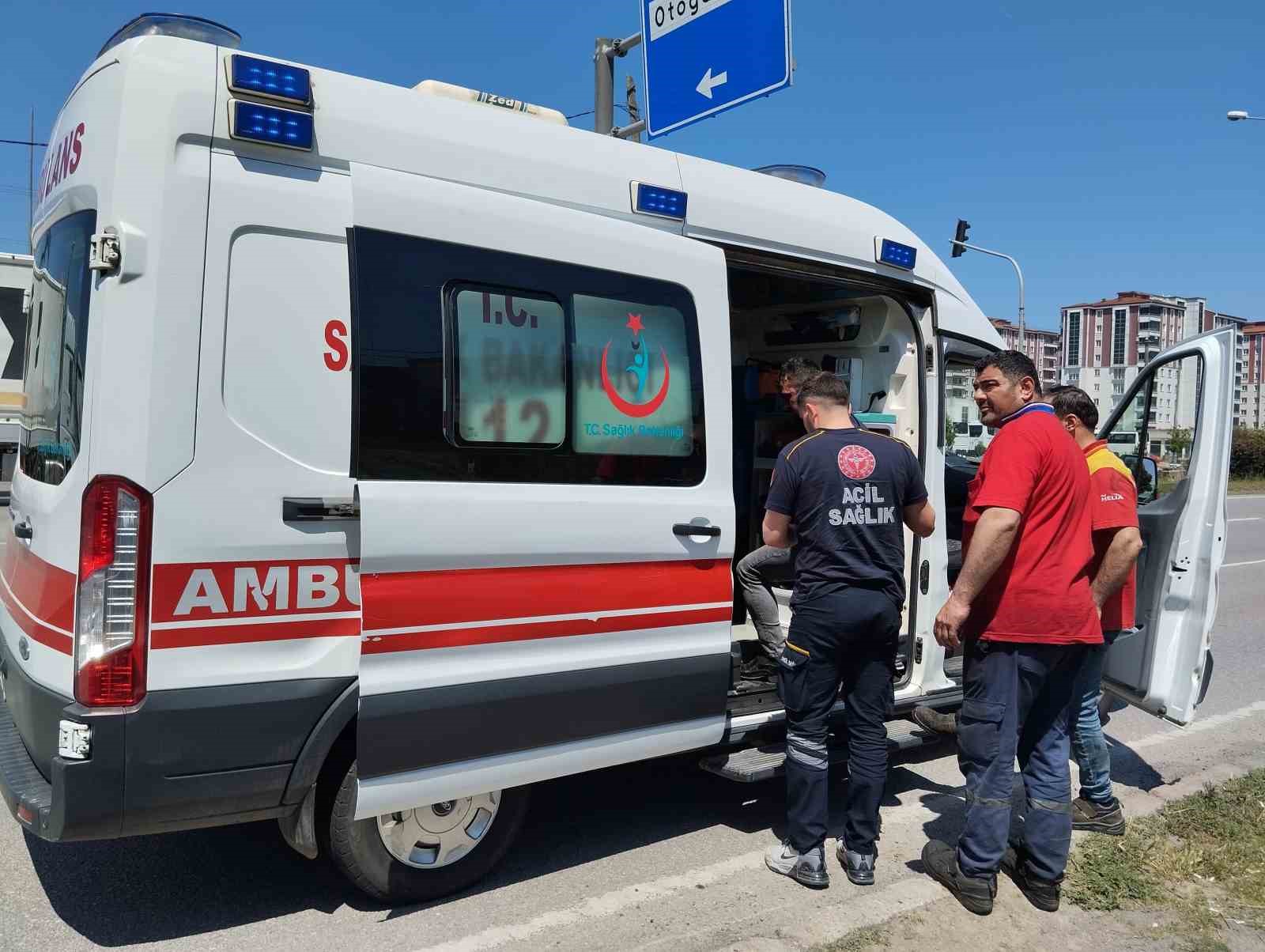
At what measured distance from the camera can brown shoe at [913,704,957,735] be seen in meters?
4.69

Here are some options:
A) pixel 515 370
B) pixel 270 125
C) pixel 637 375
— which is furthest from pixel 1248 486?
pixel 270 125

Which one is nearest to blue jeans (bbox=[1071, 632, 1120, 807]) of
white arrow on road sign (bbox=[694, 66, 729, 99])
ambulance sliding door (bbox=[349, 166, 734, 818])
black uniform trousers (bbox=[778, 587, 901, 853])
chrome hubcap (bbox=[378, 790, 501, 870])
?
black uniform trousers (bbox=[778, 587, 901, 853])

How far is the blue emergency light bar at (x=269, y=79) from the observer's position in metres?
2.88

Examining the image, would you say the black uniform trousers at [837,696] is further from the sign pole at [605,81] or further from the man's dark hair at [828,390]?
the sign pole at [605,81]

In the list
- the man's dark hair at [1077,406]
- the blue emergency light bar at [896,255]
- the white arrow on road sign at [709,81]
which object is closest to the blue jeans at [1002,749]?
the man's dark hair at [1077,406]

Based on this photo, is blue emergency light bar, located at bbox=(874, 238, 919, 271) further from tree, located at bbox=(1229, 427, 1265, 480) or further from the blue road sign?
tree, located at bbox=(1229, 427, 1265, 480)

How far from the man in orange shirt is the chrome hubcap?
96.6 inches

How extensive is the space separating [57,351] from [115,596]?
3.16ft

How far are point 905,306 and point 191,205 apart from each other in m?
3.33

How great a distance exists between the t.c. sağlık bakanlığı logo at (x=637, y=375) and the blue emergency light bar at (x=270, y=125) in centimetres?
123

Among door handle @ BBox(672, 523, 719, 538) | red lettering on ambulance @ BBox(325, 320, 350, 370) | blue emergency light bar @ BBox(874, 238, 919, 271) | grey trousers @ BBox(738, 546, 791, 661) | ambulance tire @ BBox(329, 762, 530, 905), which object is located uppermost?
blue emergency light bar @ BBox(874, 238, 919, 271)

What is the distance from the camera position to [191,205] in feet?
9.21

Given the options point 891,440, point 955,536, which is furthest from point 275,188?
point 955,536

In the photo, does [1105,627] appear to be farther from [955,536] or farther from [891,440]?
[955,536]
